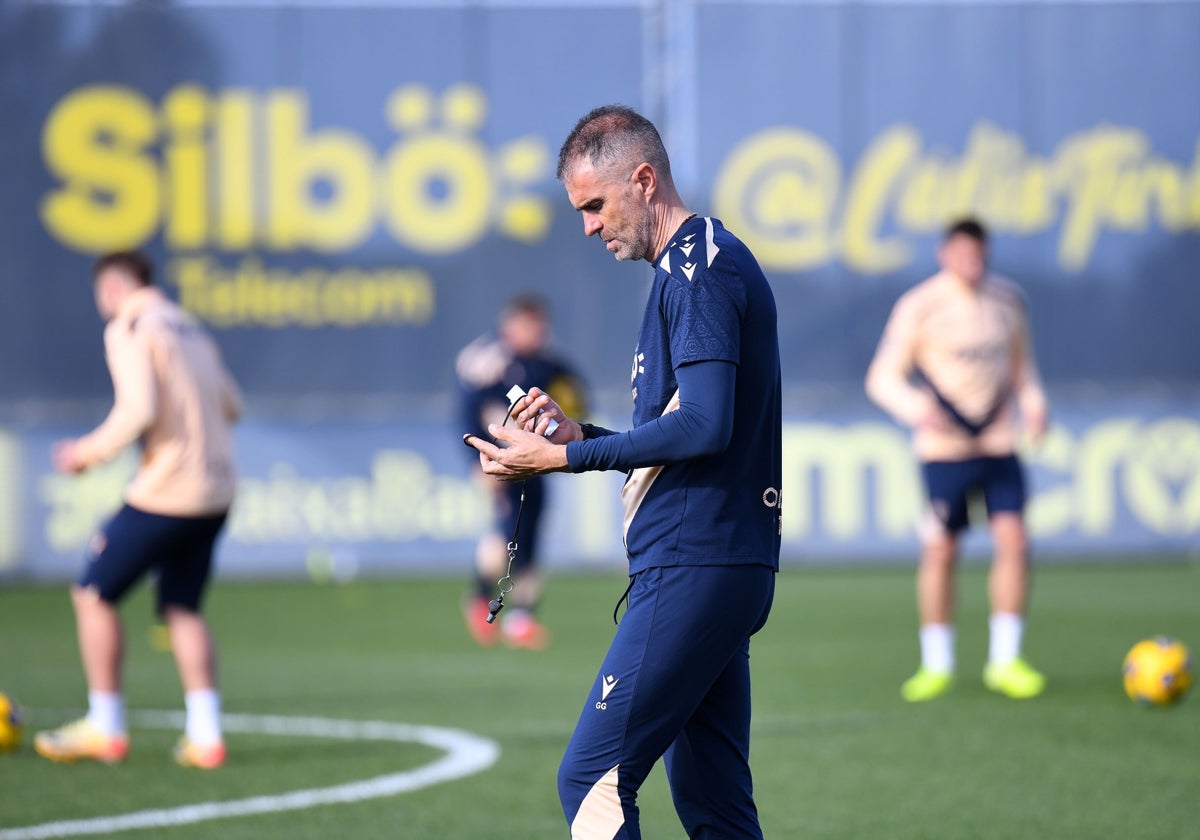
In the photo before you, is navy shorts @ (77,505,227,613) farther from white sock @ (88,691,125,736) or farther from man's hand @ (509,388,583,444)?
man's hand @ (509,388,583,444)

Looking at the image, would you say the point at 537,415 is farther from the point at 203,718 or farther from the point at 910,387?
the point at 910,387

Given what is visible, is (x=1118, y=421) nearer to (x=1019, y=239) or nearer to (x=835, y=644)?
(x=1019, y=239)

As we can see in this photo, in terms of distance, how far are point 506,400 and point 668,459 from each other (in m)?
10.0

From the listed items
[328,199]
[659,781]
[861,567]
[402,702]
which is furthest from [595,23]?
[659,781]

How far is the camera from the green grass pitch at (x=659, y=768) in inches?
276

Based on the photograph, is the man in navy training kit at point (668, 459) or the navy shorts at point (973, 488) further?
the navy shorts at point (973, 488)

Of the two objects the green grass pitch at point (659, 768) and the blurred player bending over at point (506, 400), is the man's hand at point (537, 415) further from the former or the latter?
the blurred player bending over at point (506, 400)

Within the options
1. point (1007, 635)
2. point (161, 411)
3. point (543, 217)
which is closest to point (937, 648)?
point (1007, 635)

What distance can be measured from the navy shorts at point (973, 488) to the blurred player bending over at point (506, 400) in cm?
429

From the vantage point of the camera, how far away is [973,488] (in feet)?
35.2

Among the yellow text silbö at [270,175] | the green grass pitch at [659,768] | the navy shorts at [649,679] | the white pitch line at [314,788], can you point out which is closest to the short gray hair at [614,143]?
the navy shorts at [649,679]

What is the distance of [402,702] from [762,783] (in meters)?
3.29

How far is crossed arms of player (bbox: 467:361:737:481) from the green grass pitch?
9.04ft

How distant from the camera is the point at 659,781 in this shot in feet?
27.0
